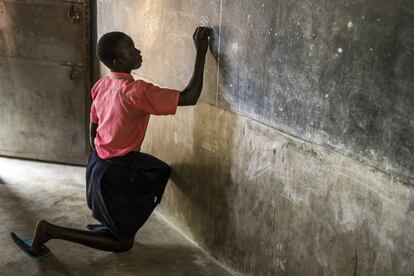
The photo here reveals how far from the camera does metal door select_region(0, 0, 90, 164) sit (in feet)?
14.6

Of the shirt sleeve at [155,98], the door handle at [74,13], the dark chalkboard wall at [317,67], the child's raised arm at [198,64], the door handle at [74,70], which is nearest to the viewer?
the dark chalkboard wall at [317,67]

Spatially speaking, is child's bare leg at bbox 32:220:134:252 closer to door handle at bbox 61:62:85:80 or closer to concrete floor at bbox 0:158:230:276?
concrete floor at bbox 0:158:230:276

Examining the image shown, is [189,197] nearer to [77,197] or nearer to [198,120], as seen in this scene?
[198,120]

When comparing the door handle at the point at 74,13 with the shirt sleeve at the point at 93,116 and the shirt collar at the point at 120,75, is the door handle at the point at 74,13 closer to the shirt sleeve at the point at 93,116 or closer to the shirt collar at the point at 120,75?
the shirt sleeve at the point at 93,116

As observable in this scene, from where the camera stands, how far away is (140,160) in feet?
10.5

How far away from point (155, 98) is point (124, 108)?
0.23m

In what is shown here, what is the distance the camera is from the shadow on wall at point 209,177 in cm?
303

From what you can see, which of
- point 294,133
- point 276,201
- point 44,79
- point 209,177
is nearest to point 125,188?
point 209,177

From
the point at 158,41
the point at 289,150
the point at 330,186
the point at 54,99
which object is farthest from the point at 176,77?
the point at 54,99

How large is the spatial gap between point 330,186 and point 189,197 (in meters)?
1.35

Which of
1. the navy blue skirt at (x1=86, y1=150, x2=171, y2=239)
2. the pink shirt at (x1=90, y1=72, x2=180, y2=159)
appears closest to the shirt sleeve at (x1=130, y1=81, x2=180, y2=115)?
the pink shirt at (x1=90, y1=72, x2=180, y2=159)

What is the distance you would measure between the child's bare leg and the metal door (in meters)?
1.69

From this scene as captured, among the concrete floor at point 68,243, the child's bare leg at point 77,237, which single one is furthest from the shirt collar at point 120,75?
the concrete floor at point 68,243

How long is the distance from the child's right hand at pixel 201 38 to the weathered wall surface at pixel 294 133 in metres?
0.07
